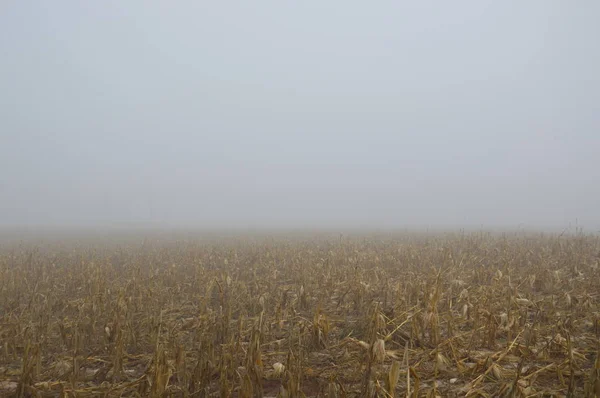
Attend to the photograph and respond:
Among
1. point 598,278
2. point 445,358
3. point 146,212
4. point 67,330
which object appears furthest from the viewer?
point 146,212

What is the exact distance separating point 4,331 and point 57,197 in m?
207

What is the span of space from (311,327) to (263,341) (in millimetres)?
768

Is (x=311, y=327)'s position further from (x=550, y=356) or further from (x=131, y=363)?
(x=550, y=356)

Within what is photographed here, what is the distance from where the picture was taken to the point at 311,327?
16.2 feet

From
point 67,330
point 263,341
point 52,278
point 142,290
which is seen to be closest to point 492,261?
point 263,341

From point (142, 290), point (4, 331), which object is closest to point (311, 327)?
point (142, 290)

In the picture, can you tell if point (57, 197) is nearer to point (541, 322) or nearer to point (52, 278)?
point (52, 278)

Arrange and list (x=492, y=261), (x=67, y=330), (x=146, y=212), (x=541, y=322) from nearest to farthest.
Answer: (x=541, y=322), (x=67, y=330), (x=492, y=261), (x=146, y=212)

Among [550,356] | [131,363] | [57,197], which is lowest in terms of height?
[131,363]

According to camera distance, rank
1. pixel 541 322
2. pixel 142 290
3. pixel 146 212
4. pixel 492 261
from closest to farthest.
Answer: pixel 541 322 → pixel 142 290 → pixel 492 261 → pixel 146 212

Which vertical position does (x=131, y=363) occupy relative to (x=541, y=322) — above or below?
below

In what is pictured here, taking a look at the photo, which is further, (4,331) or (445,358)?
(4,331)

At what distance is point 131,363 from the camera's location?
4430mm

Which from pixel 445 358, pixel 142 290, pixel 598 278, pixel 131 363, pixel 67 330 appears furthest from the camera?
pixel 598 278
